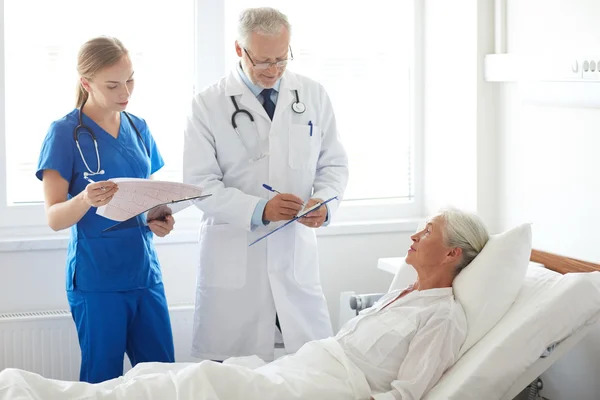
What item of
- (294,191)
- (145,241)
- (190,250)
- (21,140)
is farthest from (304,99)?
(21,140)

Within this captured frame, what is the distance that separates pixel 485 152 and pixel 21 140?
1.81 m

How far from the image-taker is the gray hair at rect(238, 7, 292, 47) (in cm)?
266

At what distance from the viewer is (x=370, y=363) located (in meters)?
2.33

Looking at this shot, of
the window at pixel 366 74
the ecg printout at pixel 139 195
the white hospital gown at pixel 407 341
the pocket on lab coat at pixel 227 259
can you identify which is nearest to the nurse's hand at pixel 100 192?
the ecg printout at pixel 139 195

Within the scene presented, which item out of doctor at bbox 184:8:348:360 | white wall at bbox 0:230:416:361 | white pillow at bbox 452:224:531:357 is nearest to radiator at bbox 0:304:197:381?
white wall at bbox 0:230:416:361

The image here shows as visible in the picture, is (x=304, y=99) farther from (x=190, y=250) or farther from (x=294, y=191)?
(x=190, y=250)

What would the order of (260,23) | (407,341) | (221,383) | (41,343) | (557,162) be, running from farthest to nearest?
1. (41,343)
2. (557,162)
3. (260,23)
4. (407,341)
5. (221,383)

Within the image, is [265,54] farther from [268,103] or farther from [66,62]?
[66,62]

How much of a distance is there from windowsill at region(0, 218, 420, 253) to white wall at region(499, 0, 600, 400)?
55cm

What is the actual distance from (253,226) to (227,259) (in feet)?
0.51

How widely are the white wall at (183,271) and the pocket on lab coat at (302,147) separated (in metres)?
0.84

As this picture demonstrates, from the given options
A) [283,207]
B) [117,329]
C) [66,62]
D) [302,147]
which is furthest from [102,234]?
[66,62]

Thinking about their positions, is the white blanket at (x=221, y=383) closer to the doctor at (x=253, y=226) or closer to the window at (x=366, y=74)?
the doctor at (x=253, y=226)

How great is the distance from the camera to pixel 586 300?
2238 mm
